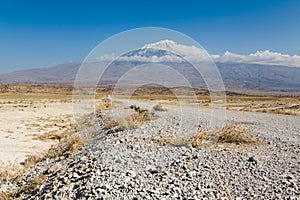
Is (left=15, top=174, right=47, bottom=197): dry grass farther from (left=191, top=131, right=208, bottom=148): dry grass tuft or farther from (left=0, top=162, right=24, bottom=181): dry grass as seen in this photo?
(left=191, top=131, right=208, bottom=148): dry grass tuft

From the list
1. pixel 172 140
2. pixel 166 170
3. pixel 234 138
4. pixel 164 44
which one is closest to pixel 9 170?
pixel 172 140

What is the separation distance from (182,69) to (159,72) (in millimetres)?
1663

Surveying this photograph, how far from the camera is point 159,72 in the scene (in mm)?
19469

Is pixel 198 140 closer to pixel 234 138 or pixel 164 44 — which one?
A: pixel 234 138

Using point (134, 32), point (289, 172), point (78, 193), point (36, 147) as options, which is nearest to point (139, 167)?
point (78, 193)

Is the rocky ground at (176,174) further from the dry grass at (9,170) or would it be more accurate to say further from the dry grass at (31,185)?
the dry grass at (9,170)

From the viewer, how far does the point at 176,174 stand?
7145 mm

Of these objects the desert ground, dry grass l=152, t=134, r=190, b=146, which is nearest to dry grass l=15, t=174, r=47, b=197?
the desert ground

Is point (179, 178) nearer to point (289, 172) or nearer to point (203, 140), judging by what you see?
point (289, 172)

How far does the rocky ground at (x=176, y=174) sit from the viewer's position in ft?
20.2

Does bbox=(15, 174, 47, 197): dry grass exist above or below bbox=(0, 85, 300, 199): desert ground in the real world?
below

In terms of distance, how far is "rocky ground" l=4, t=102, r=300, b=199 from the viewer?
6.16 m

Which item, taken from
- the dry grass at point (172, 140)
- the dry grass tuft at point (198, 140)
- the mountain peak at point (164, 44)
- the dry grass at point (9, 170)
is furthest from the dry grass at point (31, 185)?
the mountain peak at point (164, 44)

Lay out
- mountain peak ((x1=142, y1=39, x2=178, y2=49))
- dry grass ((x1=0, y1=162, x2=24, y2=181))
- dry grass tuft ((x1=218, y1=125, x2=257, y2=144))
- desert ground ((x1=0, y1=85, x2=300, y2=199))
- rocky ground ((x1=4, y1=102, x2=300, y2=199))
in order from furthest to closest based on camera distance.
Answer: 1. mountain peak ((x1=142, y1=39, x2=178, y2=49))
2. dry grass tuft ((x1=218, y1=125, x2=257, y2=144))
3. dry grass ((x1=0, y1=162, x2=24, y2=181))
4. desert ground ((x1=0, y1=85, x2=300, y2=199))
5. rocky ground ((x1=4, y1=102, x2=300, y2=199))
